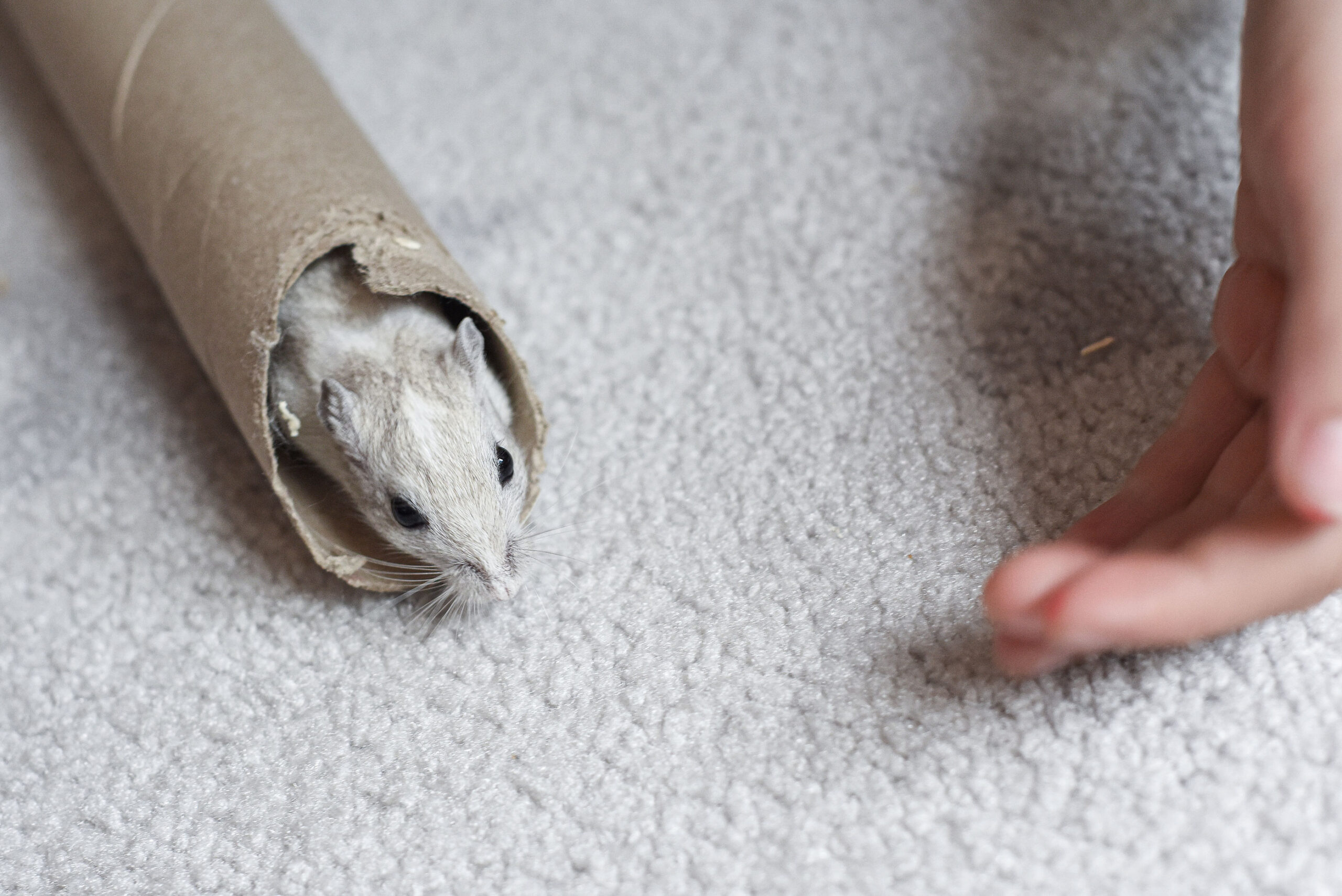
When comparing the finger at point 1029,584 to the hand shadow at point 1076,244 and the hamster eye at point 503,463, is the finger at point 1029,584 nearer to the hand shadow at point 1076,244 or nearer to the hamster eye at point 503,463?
the hand shadow at point 1076,244

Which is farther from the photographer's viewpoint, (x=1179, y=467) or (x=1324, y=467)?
(x=1179, y=467)

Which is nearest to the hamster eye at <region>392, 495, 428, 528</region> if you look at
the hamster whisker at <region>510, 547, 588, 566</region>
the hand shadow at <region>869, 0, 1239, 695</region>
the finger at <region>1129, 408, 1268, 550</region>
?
the hamster whisker at <region>510, 547, 588, 566</region>

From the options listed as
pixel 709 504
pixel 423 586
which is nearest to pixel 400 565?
pixel 423 586

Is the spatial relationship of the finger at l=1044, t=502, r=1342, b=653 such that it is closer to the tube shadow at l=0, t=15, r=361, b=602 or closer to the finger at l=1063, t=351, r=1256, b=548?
the finger at l=1063, t=351, r=1256, b=548

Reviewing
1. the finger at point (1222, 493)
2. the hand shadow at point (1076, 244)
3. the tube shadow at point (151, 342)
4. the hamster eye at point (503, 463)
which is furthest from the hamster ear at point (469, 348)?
the finger at point (1222, 493)

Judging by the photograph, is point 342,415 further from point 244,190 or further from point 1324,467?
point 1324,467

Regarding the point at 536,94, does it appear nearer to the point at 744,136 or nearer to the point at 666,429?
the point at 744,136
